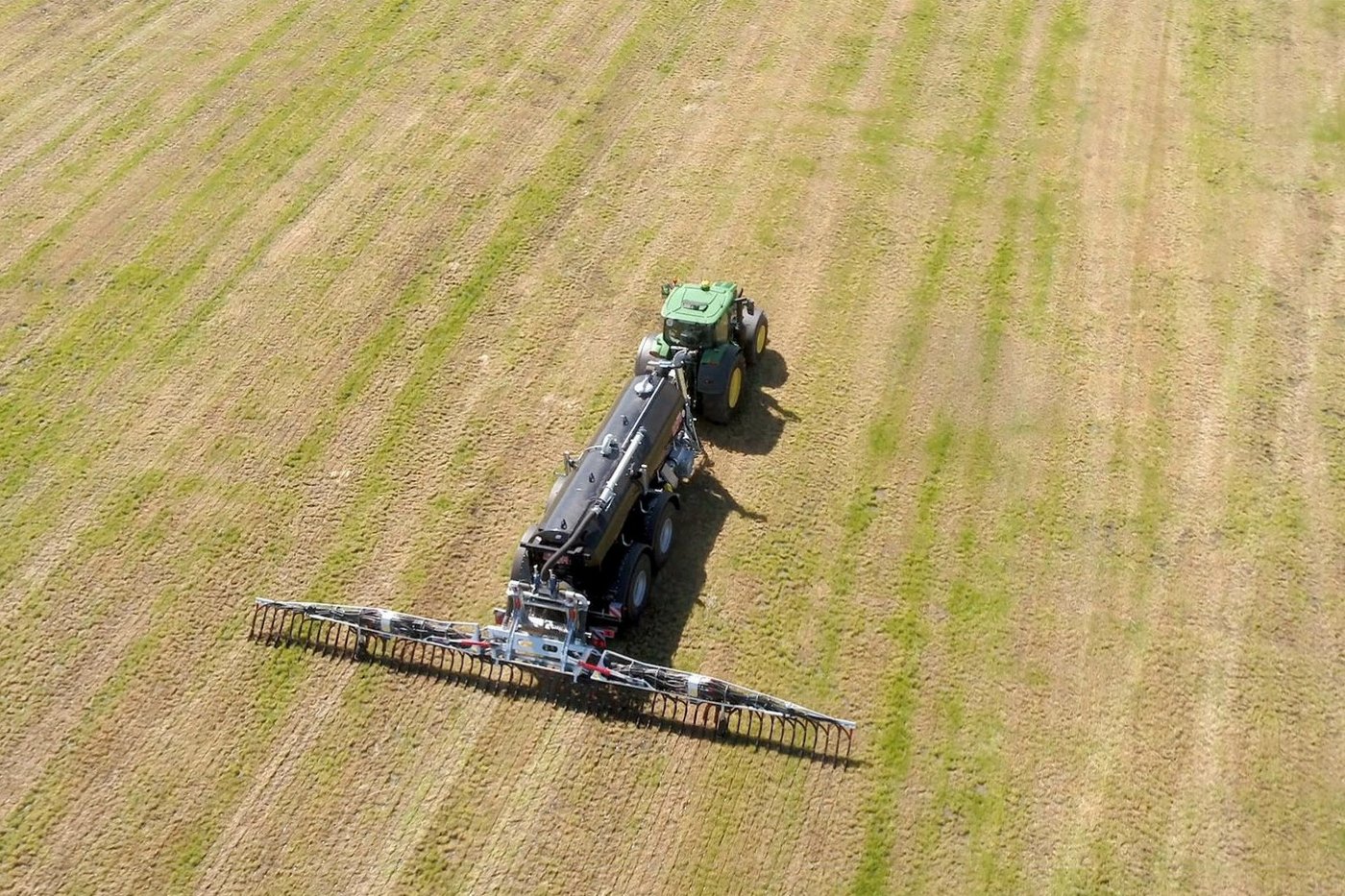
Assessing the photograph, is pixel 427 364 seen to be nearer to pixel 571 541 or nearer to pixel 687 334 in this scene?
pixel 687 334

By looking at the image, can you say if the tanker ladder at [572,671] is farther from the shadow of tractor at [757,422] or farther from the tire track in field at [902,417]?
the shadow of tractor at [757,422]

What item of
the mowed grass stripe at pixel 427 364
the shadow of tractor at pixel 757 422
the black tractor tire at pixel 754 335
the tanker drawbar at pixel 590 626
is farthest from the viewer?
the black tractor tire at pixel 754 335

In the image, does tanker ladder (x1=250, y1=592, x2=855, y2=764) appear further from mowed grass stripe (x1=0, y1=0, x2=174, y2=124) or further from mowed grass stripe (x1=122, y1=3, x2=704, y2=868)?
mowed grass stripe (x1=0, y1=0, x2=174, y2=124)

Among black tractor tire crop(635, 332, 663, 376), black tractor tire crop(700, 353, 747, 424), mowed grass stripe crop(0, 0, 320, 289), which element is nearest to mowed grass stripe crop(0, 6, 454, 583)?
mowed grass stripe crop(0, 0, 320, 289)

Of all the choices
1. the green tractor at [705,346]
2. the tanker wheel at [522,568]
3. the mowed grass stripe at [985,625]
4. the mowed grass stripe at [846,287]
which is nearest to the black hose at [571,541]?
the tanker wheel at [522,568]

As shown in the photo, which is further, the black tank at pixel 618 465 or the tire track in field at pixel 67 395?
the tire track in field at pixel 67 395

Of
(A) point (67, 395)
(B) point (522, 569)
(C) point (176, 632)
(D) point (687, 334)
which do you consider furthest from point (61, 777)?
(D) point (687, 334)
